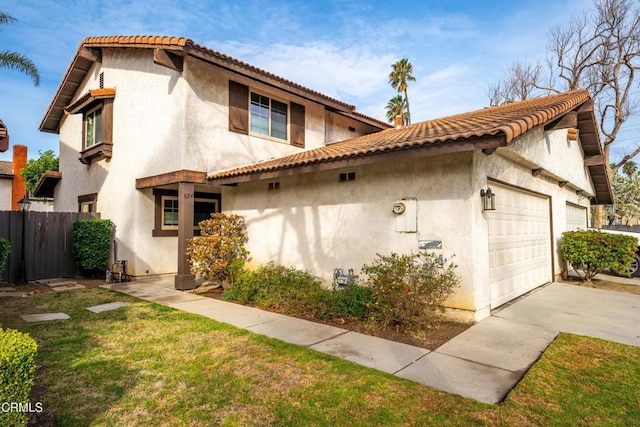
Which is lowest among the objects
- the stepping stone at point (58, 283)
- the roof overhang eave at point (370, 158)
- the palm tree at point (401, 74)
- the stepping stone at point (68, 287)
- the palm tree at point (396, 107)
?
the stepping stone at point (68, 287)

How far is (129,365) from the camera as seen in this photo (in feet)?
13.1

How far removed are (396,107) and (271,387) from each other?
3386cm

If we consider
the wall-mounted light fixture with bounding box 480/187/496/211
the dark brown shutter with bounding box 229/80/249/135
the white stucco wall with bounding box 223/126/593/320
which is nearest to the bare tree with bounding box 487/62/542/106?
the white stucco wall with bounding box 223/126/593/320

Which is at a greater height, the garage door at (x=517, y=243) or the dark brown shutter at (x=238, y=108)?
the dark brown shutter at (x=238, y=108)

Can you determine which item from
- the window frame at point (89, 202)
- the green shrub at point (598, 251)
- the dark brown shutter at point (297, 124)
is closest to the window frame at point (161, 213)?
the window frame at point (89, 202)

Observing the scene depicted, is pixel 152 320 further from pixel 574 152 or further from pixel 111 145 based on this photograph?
pixel 574 152

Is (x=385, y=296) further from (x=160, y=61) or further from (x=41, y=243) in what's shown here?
(x=41, y=243)

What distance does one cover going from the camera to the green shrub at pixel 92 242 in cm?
1041

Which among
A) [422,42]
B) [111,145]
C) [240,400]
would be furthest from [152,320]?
[422,42]

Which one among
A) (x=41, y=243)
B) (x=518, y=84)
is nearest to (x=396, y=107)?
(x=518, y=84)

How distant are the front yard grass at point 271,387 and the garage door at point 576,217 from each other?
9.16 m

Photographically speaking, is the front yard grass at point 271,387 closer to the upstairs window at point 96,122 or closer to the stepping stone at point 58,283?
the stepping stone at point 58,283

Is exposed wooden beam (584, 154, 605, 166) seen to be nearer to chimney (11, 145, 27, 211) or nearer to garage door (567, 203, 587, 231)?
garage door (567, 203, 587, 231)

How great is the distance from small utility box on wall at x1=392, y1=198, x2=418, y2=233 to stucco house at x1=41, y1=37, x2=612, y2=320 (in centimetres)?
2
